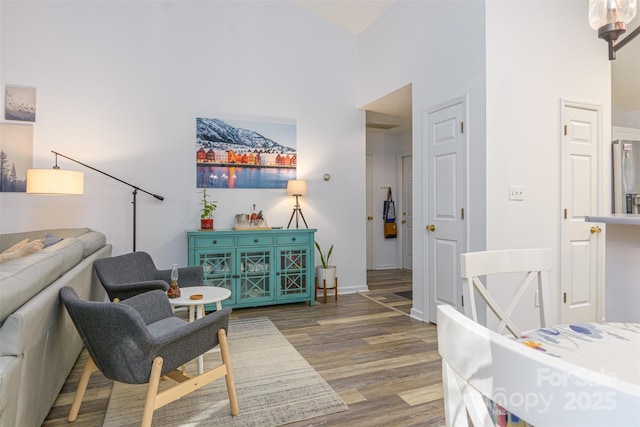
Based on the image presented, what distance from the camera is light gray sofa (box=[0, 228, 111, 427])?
53.4 inches

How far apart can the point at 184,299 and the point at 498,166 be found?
2.58m

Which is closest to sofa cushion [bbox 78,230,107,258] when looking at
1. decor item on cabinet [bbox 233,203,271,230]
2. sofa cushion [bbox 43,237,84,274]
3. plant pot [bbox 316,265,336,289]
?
sofa cushion [bbox 43,237,84,274]

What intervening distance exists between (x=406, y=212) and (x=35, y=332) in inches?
236

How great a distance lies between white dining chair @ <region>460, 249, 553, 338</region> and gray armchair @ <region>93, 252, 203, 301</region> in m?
2.09

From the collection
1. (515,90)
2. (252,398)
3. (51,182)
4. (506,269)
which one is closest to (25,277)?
(252,398)

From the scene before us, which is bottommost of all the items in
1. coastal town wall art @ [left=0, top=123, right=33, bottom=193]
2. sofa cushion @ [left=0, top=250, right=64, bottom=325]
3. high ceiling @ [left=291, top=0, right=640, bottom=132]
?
sofa cushion @ [left=0, top=250, right=64, bottom=325]

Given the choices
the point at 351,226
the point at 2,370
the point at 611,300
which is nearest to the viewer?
the point at 2,370

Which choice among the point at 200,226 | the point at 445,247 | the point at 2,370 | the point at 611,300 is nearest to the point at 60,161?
the point at 200,226

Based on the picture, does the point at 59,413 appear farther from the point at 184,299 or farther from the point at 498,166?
the point at 498,166

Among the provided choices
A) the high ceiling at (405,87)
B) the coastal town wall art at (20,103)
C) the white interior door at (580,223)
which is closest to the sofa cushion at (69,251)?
the coastal town wall art at (20,103)

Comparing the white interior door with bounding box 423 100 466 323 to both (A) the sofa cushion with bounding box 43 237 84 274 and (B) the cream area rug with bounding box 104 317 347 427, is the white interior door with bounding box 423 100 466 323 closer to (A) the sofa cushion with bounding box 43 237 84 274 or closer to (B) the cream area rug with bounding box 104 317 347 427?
(B) the cream area rug with bounding box 104 317 347 427

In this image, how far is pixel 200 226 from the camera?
4.14 meters

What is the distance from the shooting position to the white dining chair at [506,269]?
4.60ft

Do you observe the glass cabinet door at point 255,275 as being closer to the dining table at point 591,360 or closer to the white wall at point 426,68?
the white wall at point 426,68
